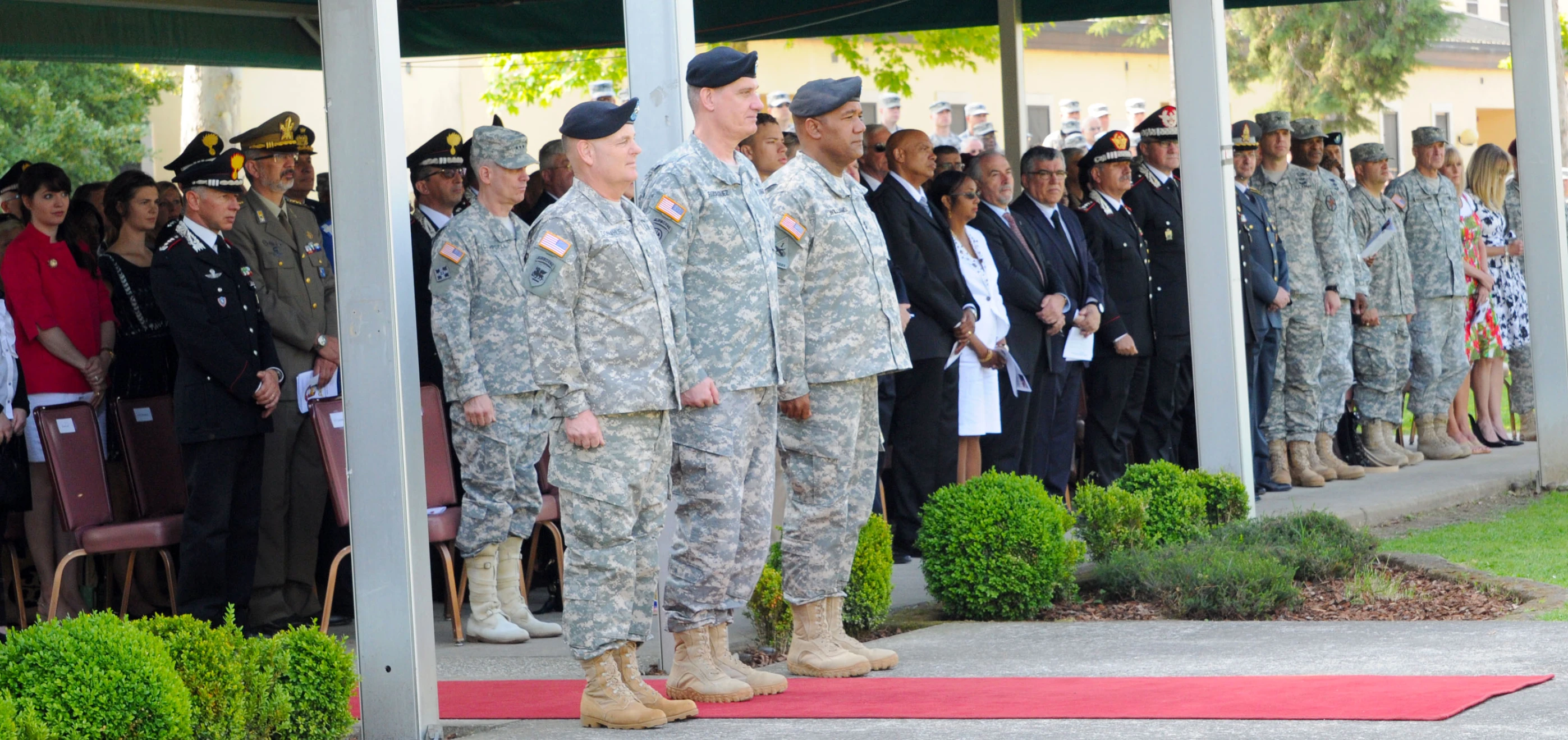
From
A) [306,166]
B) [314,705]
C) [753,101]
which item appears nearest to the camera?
[314,705]

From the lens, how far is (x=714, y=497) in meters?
5.78

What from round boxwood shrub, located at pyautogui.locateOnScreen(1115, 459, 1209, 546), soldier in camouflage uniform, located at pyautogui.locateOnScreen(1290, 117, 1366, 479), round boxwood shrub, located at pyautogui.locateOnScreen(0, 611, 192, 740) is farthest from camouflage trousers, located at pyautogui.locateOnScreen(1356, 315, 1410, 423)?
round boxwood shrub, located at pyautogui.locateOnScreen(0, 611, 192, 740)

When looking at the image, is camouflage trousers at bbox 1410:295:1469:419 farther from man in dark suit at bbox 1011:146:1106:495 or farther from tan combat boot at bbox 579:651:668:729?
tan combat boot at bbox 579:651:668:729

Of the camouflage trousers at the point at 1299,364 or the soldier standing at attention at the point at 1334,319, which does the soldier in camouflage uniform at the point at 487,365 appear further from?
the soldier standing at attention at the point at 1334,319

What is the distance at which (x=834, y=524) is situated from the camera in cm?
629

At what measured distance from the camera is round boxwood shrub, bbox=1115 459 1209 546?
27.3 ft

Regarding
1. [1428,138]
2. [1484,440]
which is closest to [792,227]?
[1428,138]

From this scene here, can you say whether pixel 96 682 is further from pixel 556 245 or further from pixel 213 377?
pixel 213 377

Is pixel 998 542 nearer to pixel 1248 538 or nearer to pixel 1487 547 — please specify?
pixel 1248 538

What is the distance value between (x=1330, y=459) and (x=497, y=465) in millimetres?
6336

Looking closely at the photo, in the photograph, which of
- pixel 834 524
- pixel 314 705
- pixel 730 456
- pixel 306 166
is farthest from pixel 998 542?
pixel 306 166

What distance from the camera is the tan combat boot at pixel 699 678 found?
5.85 metres

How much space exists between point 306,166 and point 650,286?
4.10 meters

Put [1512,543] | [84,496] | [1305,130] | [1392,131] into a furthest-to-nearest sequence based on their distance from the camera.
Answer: [1392,131], [1305,130], [1512,543], [84,496]
